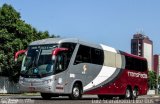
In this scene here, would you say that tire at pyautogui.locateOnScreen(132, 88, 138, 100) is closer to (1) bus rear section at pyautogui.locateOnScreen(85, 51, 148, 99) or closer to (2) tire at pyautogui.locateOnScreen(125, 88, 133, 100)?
(1) bus rear section at pyautogui.locateOnScreen(85, 51, 148, 99)

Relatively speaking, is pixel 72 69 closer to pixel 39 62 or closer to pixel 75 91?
pixel 75 91

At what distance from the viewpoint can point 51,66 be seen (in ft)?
80.5

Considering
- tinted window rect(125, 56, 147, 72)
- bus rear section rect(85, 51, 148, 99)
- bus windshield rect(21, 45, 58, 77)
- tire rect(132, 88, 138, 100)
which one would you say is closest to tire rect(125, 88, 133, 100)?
bus rear section rect(85, 51, 148, 99)

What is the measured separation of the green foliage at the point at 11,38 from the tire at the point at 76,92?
2034 centimetres

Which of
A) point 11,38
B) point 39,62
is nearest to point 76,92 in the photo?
point 39,62

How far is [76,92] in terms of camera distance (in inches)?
1036

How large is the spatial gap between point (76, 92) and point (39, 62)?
305cm

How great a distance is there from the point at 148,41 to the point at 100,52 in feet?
495

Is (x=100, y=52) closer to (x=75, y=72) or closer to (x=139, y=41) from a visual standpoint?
(x=75, y=72)

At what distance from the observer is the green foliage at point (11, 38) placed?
47062mm

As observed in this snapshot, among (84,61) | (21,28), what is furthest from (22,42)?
(84,61)

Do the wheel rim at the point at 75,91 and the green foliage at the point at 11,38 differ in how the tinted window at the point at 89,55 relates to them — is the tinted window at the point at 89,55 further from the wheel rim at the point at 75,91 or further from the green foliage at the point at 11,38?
the green foliage at the point at 11,38

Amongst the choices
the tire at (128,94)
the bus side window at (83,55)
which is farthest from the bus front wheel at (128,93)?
the bus side window at (83,55)

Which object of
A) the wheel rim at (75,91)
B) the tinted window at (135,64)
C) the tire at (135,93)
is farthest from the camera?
the tire at (135,93)
